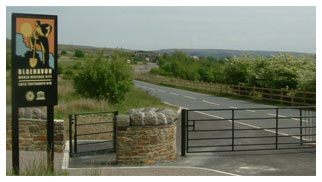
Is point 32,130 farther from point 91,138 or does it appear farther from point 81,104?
point 81,104

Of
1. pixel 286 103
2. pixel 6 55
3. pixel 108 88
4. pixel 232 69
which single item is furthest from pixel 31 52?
pixel 232 69

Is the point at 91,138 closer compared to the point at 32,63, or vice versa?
the point at 32,63

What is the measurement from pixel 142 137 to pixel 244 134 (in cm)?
659

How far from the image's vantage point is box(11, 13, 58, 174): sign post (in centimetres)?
919

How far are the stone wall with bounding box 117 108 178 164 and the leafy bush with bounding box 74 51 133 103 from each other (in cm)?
1533

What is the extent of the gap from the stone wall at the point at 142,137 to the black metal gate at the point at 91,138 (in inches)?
40.1

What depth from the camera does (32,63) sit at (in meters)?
9.37

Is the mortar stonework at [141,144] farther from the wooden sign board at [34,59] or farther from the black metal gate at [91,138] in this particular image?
the wooden sign board at [34,59]

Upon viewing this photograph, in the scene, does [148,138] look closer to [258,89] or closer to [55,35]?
[55,35]

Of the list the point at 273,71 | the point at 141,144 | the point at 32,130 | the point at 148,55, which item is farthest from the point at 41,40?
the point at 273,71

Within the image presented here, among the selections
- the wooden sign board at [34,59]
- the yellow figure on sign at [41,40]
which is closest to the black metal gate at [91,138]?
the wooden sign board at [34,59]

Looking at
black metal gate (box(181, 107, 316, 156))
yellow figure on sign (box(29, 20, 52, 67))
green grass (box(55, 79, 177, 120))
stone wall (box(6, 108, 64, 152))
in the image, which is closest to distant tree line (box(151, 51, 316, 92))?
black metal gate (box(181, 107, 316, 156))

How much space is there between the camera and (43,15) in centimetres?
934

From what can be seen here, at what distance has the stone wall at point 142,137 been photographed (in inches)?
431
